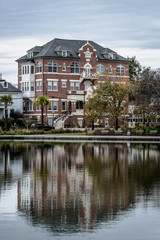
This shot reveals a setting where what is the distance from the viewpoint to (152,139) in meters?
56.2

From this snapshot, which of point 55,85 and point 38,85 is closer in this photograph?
point 55,85

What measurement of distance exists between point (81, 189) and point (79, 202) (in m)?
2.74

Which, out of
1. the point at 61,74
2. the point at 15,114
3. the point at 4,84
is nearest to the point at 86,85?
the point at 61,74

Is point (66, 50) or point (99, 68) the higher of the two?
point (66, 50)

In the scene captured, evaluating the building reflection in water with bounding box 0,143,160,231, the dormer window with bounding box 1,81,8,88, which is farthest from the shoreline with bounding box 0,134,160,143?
the dormer window with bounding box 1,81,8,88

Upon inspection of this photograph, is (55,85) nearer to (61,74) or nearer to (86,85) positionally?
(61,74)

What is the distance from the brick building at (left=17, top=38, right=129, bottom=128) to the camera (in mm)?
93625

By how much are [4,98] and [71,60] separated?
88.4 feet

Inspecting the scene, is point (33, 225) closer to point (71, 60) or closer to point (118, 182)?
point (118, 182)

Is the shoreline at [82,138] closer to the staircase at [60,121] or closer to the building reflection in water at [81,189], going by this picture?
the building reflection in water at [81,189]

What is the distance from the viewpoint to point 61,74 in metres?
95.1

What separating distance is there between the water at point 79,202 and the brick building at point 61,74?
6789cm

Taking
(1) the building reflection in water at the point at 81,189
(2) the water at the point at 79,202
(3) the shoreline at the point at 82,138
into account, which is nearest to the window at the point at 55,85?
(3) the shoreline at the point at 82,138

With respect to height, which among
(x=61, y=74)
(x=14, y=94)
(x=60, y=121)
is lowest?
(x=60, y=121)
